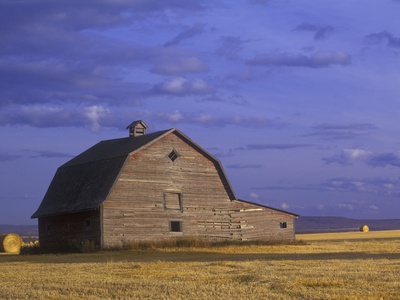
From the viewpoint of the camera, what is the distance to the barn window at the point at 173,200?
4699 cm

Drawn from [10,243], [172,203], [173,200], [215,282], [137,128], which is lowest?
[215,282]

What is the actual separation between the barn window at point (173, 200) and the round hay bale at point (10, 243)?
12660mm

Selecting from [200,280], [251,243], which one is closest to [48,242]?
[251,243]

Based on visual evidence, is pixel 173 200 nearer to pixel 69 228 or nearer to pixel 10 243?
pixel 69 228

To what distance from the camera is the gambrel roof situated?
45.7 m

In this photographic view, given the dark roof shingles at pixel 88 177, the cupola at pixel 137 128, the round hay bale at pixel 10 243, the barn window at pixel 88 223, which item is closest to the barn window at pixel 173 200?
the dark roof shingles at pixel 88 177

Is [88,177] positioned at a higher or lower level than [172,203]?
higher

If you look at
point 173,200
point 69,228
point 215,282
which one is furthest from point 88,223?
point 215,282

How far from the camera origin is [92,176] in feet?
157

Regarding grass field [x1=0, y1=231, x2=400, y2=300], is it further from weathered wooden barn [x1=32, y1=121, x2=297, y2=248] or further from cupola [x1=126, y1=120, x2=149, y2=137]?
cupola [x1=126, y1=120, x2=149, y2=137]

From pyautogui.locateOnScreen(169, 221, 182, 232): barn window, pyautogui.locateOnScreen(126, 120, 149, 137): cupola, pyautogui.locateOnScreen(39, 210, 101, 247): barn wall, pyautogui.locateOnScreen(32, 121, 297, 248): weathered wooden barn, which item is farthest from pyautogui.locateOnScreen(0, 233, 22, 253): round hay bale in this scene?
pyautogui.locateOnScreen(169, 221, 182, 232): barn window

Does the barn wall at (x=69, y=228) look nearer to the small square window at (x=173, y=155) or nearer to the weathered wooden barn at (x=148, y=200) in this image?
the weathered wooden barn at (x=148, y=200)

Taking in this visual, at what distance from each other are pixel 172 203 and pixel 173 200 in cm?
21

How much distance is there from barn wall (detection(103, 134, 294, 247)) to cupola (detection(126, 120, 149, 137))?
5.25 m
